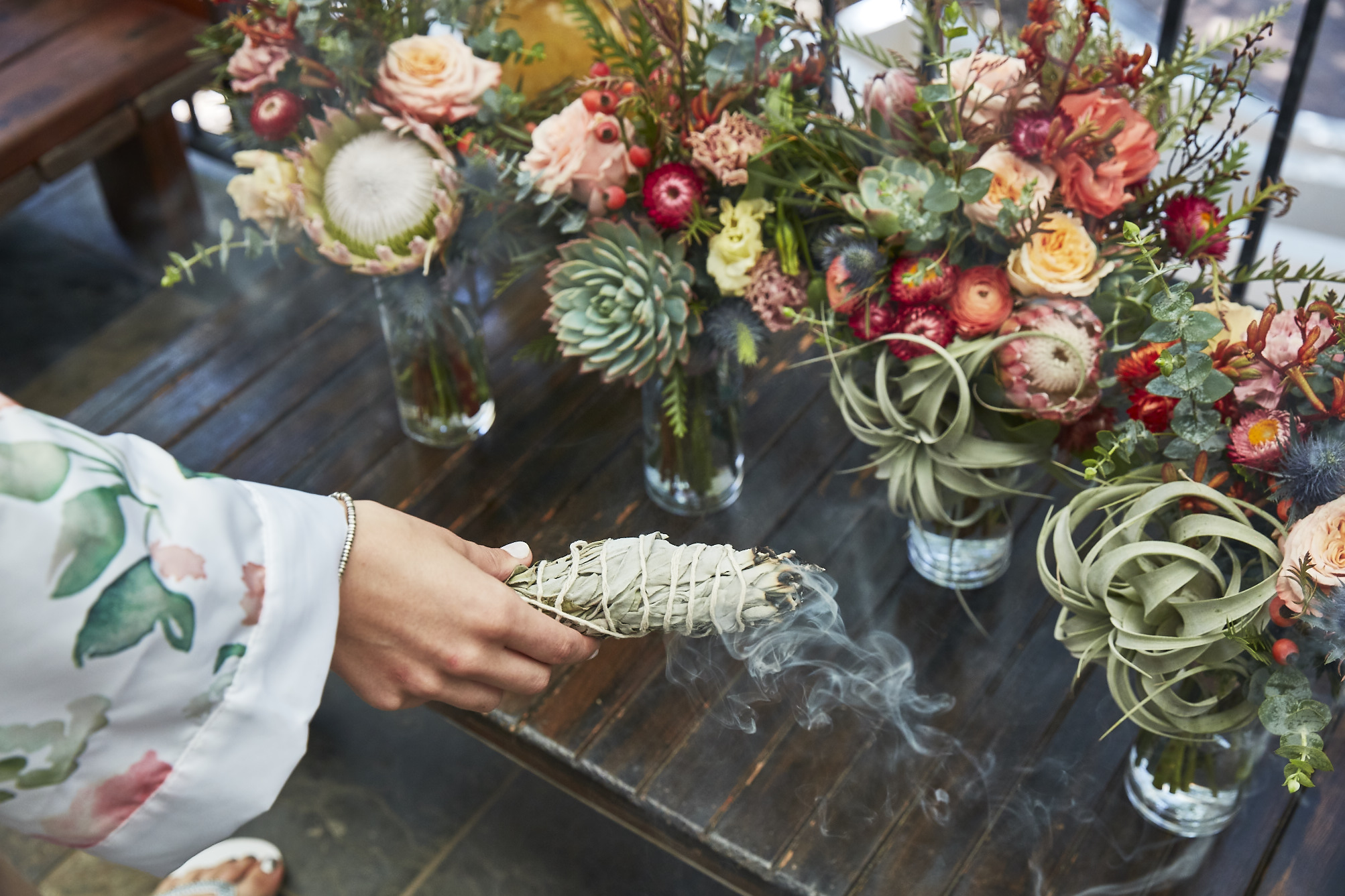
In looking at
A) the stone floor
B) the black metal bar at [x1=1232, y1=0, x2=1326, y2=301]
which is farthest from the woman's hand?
the black metal bar at [x1=1232, y1=0, x2=1326, y2=301]

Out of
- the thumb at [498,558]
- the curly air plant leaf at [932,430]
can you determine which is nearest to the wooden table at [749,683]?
the curly air plant leaf at [932,430]

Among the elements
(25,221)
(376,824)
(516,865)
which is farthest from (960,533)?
(25,221)

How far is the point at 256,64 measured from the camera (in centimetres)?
116

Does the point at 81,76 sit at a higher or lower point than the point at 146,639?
lower

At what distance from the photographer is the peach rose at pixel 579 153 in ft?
3.45

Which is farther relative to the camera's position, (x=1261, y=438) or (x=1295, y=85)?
(x=1295, y=85)

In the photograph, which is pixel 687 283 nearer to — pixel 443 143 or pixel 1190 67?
pixel 443 143

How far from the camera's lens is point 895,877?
104cm

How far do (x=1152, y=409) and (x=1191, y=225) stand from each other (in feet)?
0.60

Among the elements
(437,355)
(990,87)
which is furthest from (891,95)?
(437,355)

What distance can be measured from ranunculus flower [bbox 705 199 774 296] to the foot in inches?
45.2

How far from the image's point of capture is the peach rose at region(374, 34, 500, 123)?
113 cm

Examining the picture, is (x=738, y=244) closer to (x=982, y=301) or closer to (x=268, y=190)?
(x=982, y=301)

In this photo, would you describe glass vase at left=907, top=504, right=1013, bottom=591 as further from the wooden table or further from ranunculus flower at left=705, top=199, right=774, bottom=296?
ranunculus flower at left=705, top=199, right=774, bottom=296
